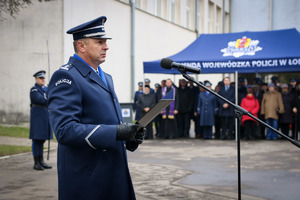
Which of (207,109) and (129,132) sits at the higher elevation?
(129,132)

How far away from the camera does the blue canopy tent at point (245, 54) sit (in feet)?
44.5

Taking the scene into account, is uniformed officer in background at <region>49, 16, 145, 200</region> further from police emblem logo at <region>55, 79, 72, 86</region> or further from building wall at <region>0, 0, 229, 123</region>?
building wall at <region>0, 0, 229, 123</region>

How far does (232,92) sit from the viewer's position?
15.0 m

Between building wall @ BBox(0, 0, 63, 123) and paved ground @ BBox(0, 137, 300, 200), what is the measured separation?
6631 mm

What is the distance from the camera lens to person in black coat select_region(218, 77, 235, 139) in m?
15.0

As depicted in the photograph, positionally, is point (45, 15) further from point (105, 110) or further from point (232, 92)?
point (105, 110)

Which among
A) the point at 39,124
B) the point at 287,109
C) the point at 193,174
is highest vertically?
the point at 287,109

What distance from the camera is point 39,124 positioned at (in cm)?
905

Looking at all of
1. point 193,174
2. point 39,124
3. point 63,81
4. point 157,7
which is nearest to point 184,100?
point 193,174

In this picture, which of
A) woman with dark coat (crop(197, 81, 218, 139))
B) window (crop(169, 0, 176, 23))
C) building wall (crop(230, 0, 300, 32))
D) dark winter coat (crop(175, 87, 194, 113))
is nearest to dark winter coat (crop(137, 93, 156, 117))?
dark winter coat (crop(175, 87, 194, 113))

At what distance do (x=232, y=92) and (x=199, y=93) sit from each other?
153 cm

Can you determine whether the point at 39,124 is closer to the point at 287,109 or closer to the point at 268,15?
the point at 287,109

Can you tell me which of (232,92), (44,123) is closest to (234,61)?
(232,92)

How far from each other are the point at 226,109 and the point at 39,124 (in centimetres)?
774
